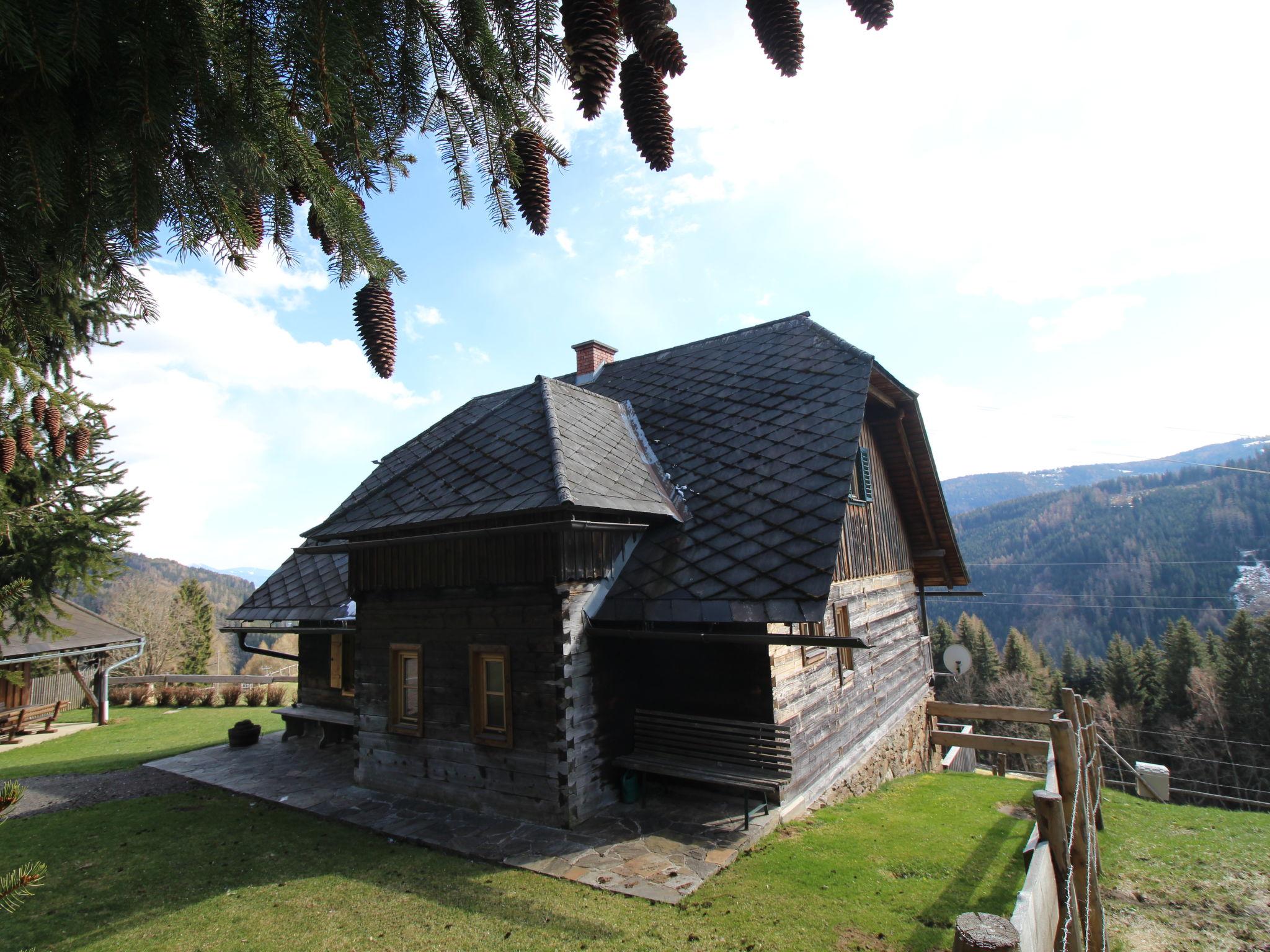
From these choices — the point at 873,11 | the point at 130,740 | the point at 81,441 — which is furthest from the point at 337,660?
the point at 873,11

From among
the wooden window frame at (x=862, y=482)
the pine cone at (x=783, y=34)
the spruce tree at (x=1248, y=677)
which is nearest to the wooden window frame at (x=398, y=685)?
the wooden window frame at (x=862, y=482)

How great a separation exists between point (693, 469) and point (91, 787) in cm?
1144

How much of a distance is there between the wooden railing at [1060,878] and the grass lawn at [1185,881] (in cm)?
50

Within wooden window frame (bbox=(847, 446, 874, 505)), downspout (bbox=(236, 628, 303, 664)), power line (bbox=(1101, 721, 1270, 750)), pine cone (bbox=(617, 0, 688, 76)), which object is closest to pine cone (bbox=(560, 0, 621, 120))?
pine cone (bbox=(617, 0, 688, 76))

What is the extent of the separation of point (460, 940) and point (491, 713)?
318cm

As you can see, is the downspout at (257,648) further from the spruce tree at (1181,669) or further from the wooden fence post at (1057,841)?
the spruce tree at (1181,669)

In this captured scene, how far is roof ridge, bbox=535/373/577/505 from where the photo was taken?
745 cm

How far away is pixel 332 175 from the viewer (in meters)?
2.46

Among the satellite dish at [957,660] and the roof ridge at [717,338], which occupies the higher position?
the roof ridge at [717,338]

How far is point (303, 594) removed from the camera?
509 inches

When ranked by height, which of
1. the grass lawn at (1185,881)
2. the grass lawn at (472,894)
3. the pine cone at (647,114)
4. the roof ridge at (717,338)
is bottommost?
the grass lawn at (1185,881)

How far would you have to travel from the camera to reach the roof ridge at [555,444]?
7445 mm

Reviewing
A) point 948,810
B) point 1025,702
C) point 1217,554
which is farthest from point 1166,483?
point 948,810

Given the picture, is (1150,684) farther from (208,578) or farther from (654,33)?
(208,578)
